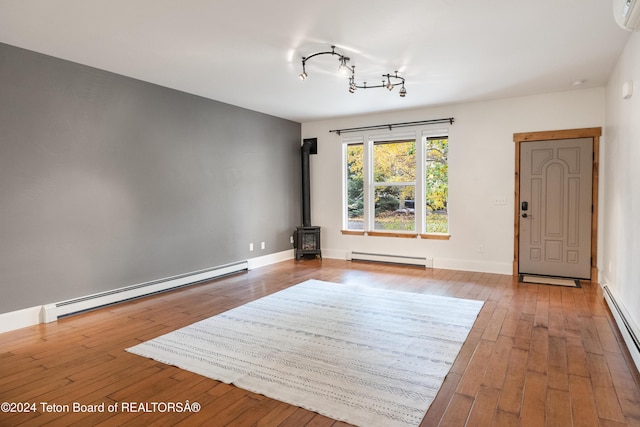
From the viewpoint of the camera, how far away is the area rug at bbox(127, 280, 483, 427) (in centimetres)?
230

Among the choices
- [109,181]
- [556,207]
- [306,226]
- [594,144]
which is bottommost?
[306,226]

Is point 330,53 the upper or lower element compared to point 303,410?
upper

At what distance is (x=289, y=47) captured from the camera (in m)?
3.49

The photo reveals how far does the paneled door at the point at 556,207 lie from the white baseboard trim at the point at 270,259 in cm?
389

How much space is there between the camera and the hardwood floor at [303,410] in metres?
2.11

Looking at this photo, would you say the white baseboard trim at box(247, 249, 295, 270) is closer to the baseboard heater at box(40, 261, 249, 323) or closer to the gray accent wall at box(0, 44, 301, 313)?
the gray accent wall at box(0, 44, 301, 313)

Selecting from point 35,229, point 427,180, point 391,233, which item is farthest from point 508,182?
point 35,229

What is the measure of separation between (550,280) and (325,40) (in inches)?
176

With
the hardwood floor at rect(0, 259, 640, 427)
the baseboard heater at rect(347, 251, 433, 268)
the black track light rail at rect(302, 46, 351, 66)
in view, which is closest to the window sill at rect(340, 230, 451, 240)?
the baseboard heater at rect(347, 251, 433, 268)

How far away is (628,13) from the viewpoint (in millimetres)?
2266

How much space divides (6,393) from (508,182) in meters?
6.02

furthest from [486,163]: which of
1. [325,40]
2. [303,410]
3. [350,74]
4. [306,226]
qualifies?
[303,410]

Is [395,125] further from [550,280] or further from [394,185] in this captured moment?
[550,280]

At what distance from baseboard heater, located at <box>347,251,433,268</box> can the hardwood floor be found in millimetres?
1825
